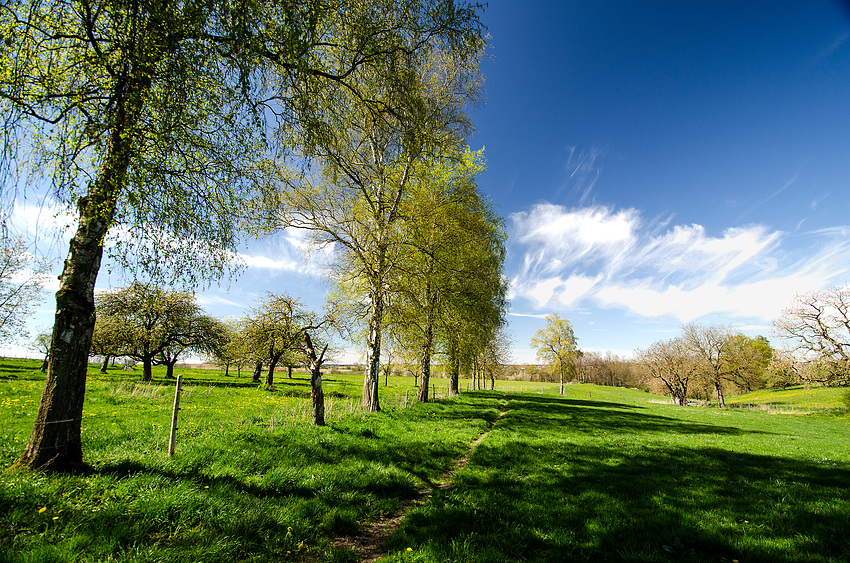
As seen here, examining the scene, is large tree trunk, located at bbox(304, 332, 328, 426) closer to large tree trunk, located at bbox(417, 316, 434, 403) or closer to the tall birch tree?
the tall birch tree

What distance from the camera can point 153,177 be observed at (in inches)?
200

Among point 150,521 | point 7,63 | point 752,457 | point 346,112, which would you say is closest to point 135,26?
point 7,63

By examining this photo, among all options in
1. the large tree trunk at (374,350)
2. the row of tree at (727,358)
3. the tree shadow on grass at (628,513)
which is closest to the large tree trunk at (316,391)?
the large tree trunk at (374,350)

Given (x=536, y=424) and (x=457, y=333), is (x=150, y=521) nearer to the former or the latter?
(x=457, y=333)

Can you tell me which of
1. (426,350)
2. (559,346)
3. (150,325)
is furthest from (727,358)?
(150,325)

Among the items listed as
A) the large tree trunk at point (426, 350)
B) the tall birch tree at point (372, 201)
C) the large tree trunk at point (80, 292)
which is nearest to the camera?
the large tree trunk at point (80, 292)

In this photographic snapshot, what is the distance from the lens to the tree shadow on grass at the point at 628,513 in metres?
4.13

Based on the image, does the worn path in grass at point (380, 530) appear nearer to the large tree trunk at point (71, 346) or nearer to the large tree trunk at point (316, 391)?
the large tree trunk at point (316, 391)

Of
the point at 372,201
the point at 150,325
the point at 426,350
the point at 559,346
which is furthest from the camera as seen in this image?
the point at 559,346

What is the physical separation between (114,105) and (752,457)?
19271 millimetres

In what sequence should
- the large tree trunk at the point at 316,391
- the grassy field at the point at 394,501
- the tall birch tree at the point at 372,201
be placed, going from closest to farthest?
the grassy field at the point at 394,501 < the large tree trunk at the point at 316,391 < the tall birch tree at the point at 372,201

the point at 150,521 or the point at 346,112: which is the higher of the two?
the point at 346,112

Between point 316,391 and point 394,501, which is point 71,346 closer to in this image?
point 316,391

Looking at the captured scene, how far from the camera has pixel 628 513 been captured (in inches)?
208
